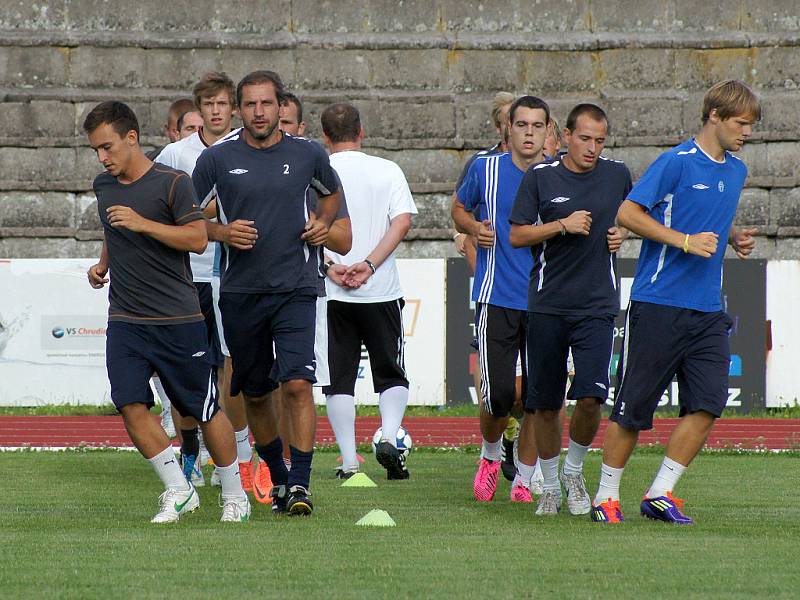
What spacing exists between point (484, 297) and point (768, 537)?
109 inches

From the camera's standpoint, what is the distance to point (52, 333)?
49.1 feet

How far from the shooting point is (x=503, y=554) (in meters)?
5.97

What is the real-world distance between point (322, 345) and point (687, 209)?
2.65m

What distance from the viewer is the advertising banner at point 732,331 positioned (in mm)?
14984

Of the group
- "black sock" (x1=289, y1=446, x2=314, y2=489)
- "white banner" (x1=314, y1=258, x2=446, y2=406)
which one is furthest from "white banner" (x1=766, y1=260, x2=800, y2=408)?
"black sock" (x1=289, y1=446, x2=314, y2=489)

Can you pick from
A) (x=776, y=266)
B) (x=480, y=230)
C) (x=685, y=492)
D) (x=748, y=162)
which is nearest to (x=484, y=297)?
(x=480, y=230)

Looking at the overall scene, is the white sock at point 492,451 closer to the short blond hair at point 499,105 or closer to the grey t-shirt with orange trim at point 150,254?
the short blond hair at point 499,105

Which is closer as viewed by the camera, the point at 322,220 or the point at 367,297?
the point at 322,220

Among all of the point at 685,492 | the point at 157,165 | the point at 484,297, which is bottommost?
the point at 685,492

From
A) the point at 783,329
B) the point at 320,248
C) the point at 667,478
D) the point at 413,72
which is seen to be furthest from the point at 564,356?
the point at 413,72

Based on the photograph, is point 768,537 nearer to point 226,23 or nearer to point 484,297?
point 484,297

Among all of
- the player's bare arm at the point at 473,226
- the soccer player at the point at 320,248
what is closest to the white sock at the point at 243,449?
the soccer player at the point at 320,248

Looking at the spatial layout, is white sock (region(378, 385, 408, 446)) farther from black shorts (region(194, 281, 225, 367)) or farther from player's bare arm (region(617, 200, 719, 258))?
player's bare arm (region(617, 200, 719, 258))

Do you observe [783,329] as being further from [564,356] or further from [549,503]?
[549,503]
